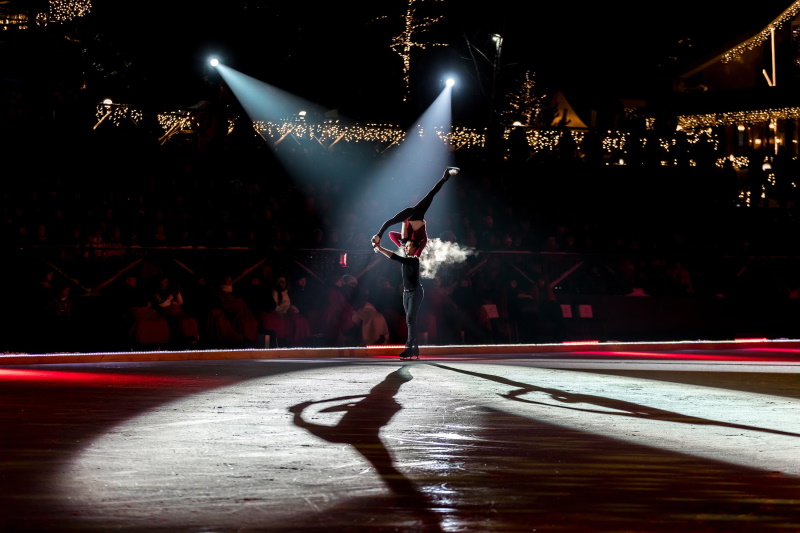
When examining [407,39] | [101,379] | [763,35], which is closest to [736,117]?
[763,35]

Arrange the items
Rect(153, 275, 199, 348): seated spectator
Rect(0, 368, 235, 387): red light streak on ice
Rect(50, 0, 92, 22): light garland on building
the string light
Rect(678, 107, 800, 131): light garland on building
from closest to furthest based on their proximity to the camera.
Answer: Rect(0, 368, 235, 387): red light streak on ice → Rect(153, 275, 199, 348): seated spectator → Rect(50, 0, 92, 22): light garland on building → Rect(678, 107, 800, 131): light garland on building → the string light

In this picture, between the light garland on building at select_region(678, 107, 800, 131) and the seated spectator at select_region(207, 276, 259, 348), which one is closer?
the seated spectator at select_region(207, 276, 259, 348)

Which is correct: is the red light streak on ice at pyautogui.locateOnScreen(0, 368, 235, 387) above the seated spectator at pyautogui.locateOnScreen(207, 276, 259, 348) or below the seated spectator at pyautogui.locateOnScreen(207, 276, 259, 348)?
below

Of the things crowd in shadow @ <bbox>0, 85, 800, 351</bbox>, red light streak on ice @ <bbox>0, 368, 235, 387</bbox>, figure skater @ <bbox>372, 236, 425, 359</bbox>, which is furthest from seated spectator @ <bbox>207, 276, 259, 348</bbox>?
red light streak on ice @ <bbox>0, 368, 235, 387</bbox>

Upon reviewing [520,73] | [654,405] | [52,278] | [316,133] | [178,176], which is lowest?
[654,405]

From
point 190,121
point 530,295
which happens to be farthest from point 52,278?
point 530,295

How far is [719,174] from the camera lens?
28.2 meters

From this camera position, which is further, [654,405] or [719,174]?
[719,174]

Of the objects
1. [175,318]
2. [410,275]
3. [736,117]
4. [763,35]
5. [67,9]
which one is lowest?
[175,318]

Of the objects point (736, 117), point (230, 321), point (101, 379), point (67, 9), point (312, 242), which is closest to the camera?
point (101, 379)

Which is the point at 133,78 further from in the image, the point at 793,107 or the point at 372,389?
the point at 372,389

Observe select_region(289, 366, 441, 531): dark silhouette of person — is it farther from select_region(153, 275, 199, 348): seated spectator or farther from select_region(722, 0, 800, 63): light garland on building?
select_region(722, 0, 800, 63): light garland on building

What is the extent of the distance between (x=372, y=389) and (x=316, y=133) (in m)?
17.2

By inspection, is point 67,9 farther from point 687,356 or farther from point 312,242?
point 687,356
